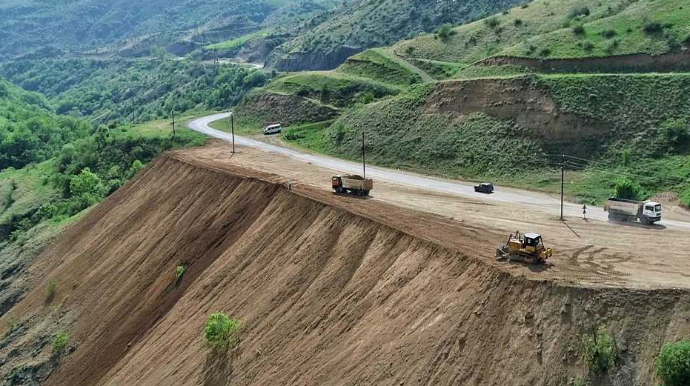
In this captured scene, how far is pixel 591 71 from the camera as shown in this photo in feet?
222

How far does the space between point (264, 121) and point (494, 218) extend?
183ft

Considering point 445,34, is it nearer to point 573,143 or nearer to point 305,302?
point 573,143

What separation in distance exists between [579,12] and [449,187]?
40.5m

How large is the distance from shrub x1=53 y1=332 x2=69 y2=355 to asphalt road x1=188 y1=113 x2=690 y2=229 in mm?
26931

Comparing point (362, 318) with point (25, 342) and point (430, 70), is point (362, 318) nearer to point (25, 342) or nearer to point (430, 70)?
point (25, 342)

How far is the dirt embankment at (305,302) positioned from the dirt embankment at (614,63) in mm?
32053

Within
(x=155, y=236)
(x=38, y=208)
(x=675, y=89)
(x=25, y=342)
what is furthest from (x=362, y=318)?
(x=38, y=208)

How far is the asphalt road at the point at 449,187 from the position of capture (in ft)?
154

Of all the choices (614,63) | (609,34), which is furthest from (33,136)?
(614,63)

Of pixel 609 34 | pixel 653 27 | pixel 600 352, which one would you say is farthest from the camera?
pixel 609 34

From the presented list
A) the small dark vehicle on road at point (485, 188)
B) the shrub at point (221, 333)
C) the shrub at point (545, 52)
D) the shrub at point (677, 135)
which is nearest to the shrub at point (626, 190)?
the shrub at point (677, 135)

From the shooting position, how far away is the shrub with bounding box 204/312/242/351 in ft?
121

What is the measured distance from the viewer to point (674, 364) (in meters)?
24.2

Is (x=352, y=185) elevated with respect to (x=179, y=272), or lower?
elevated
